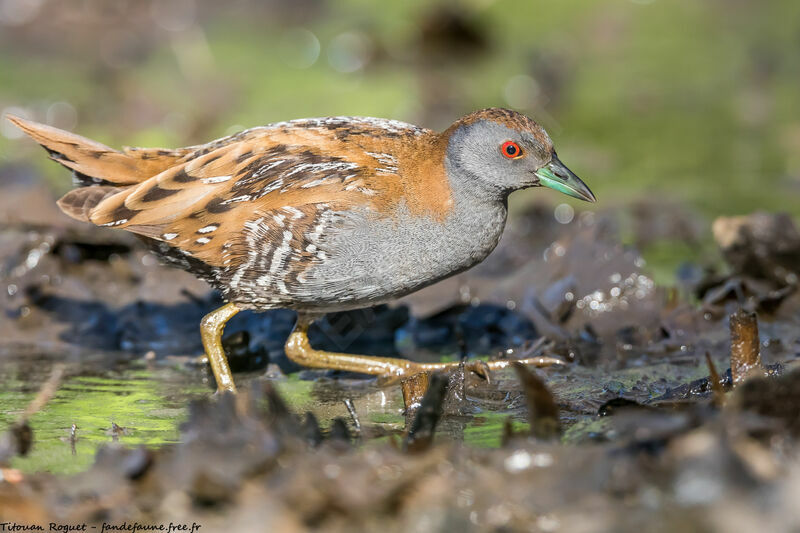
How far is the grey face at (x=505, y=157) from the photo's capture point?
470 cm

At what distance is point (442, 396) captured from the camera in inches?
146

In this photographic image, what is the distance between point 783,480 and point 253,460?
62.4 inches

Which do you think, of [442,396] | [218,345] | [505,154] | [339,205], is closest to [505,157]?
[505,154]

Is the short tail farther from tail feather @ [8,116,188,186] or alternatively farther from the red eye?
the red eye

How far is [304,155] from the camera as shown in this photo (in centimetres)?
475

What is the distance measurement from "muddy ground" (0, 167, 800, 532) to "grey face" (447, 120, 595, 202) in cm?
94

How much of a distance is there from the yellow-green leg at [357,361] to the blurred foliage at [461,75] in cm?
371

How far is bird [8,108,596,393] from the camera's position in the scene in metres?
4.62

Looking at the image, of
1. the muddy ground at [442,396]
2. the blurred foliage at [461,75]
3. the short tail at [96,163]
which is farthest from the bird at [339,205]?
the blurred foliage at [461,75]

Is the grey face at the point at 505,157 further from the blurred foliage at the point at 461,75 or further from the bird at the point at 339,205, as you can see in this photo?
the blurred foliage at the point at 461,75

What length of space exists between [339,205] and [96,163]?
1426 millimetres

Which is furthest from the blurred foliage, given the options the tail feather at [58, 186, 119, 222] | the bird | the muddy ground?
the bird

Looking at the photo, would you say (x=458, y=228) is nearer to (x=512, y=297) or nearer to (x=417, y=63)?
(x=512, y=297)

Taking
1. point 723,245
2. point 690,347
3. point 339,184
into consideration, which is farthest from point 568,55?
point 339,184
